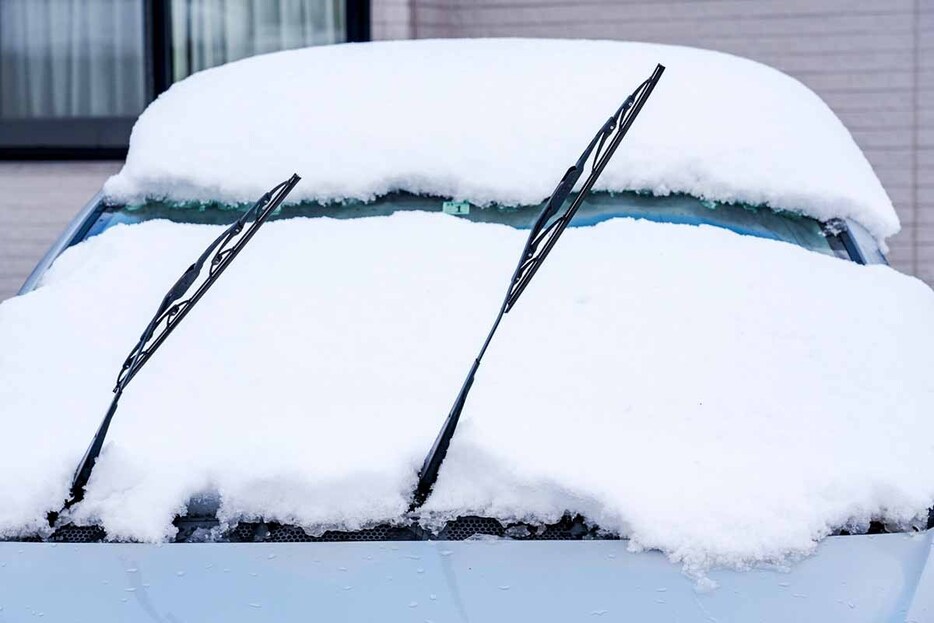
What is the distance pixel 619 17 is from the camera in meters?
6.75

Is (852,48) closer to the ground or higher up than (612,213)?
closer to the ground

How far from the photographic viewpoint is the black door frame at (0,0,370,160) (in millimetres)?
7016

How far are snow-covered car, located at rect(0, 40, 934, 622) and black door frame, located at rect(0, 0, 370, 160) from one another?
390cm

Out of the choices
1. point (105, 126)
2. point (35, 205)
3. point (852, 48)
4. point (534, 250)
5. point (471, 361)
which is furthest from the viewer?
point (105, 126)

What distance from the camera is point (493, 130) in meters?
2.82

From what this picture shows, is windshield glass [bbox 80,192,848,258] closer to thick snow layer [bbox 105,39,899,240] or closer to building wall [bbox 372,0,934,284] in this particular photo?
thick snow layer [bbox 105,39,899,240]

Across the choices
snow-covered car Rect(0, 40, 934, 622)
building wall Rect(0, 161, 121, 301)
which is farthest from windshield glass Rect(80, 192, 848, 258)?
building wall Rect(0, 161, 121, 301)

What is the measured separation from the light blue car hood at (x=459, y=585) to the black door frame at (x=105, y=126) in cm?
536

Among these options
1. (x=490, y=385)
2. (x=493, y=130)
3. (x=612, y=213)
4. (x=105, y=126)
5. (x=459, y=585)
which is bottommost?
(x=105, y=126)

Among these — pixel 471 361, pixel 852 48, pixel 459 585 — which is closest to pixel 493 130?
pixel 471 361

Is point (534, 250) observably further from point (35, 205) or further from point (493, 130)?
point (35, 205)

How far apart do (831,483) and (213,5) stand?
5905 mm

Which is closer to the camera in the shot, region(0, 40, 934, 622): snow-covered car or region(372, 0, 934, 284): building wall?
region(0, 40, 934, 622): snow-covered car

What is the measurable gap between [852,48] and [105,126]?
3773 millimetres
